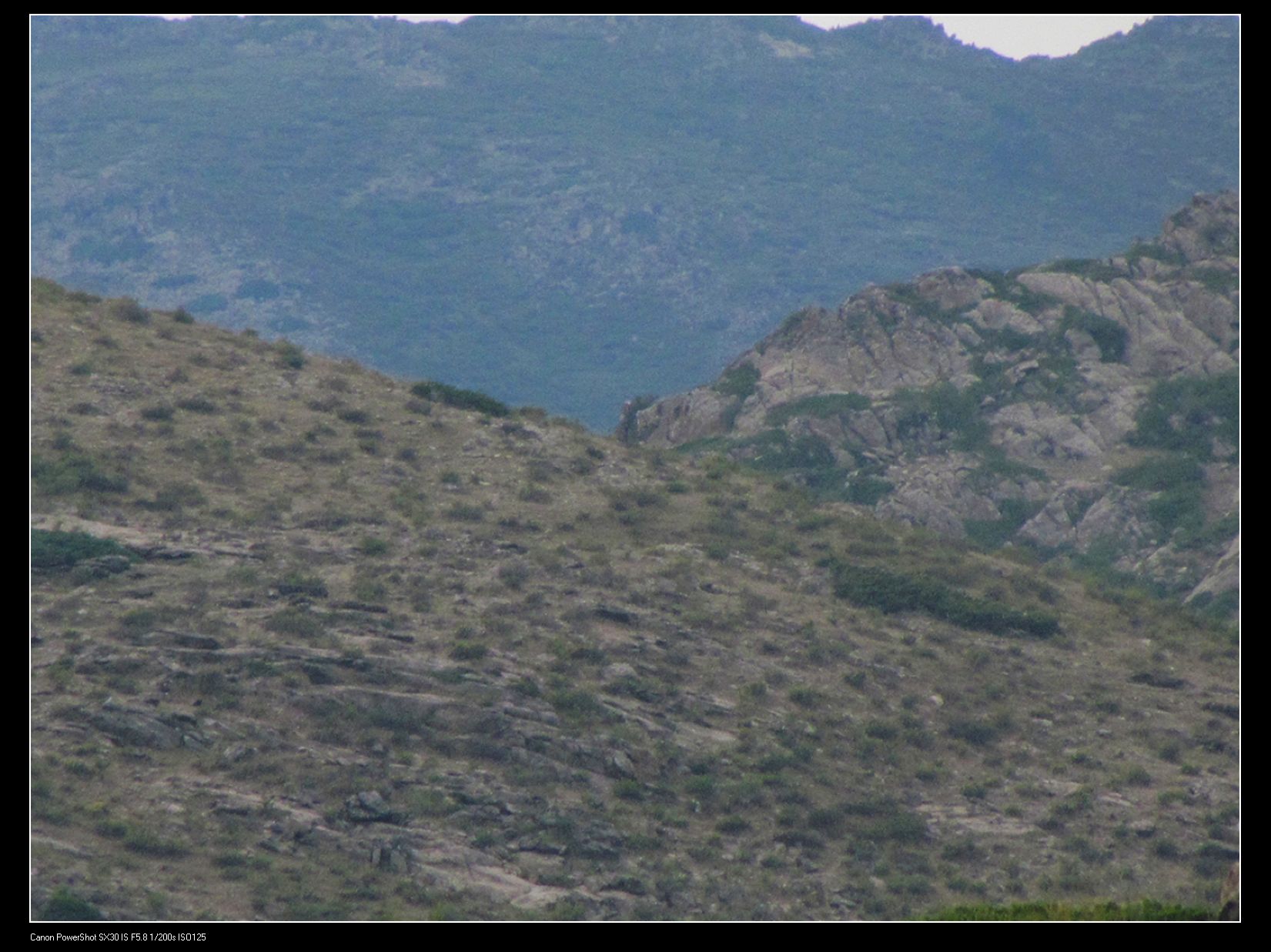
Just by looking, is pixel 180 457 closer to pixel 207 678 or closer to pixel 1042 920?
pixel 207 678

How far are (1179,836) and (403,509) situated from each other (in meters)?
17.0

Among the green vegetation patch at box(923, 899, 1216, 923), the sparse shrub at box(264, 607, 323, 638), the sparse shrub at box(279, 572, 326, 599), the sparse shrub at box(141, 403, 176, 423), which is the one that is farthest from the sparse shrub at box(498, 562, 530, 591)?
the green vegetation patch at box(923, 899, 1216, 923)

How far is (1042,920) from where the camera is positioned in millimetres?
16562

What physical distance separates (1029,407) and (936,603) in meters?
29.9

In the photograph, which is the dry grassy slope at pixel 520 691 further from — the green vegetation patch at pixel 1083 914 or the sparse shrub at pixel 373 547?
the green vegetation patch at pixel 1083 914

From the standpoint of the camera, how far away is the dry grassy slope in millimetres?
24531

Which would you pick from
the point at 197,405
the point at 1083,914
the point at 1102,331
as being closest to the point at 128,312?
the point at 197,405

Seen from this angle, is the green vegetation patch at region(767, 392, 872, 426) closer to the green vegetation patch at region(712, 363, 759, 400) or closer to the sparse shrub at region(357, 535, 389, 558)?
the green vegetation patch at region(712, 363, 759, 400)

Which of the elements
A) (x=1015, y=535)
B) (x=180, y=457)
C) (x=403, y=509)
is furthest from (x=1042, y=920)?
(x=1015, y=535)

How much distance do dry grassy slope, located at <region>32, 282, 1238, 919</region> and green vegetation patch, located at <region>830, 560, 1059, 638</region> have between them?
0.47m

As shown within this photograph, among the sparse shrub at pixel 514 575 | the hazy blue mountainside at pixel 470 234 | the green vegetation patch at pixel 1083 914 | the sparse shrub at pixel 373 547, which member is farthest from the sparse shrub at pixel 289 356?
the hazy blue mountainside at pixel 470 234
